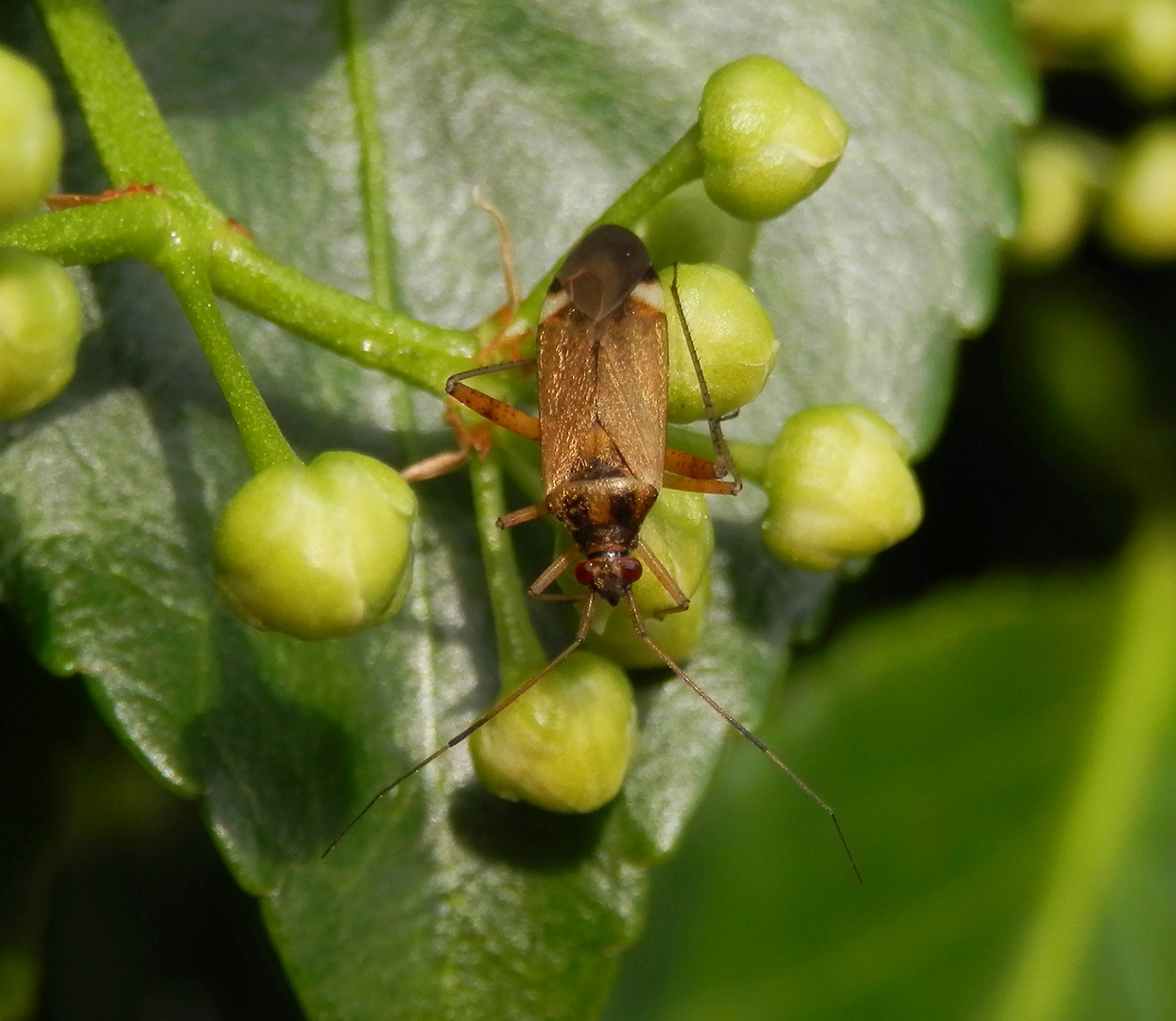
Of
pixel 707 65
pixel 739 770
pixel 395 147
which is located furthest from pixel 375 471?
pixel 739 770

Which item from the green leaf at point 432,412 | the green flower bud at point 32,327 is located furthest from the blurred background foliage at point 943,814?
the green flower bud at point 32,327

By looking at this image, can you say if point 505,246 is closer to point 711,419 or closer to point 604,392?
point 604,392

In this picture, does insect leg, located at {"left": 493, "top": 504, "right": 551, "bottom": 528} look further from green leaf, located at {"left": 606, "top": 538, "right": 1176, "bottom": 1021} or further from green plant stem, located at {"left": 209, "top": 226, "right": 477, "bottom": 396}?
green leaf, located at {"left": 606, "top": 538, "right": 1176, "bottom": 1021}

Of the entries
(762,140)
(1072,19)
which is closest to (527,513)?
(762,140)

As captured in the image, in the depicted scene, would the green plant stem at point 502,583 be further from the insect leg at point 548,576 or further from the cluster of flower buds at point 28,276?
the cluster of flower buds at point 28,276

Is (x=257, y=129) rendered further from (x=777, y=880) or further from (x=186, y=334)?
(x=777, y=880)
